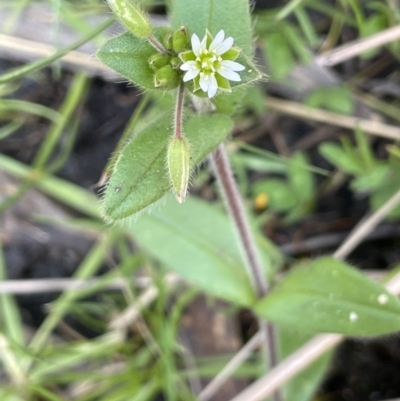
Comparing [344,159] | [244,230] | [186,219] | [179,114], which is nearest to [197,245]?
[186,219]

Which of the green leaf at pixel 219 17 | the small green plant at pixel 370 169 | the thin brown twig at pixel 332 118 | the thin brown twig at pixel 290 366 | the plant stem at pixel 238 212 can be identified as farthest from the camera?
the thin brown twig at pixel 332 118

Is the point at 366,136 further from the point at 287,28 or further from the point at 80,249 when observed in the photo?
the point at 80,249

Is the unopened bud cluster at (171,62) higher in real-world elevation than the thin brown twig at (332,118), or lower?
lower

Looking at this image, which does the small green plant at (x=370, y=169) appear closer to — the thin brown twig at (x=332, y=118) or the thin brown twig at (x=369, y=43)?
the thin brown twig at (x=332, y=118)

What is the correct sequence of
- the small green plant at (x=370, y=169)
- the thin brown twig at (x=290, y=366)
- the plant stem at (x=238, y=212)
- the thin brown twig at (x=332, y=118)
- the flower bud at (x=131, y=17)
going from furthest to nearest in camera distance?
the thin brown twig at (x=332, y=118), the small green plant at (x=370, y=169), the thin brown twig at (x=290, y=366), the plant stem at (x=238, y=212), the flower bud at (x=131, y=17)

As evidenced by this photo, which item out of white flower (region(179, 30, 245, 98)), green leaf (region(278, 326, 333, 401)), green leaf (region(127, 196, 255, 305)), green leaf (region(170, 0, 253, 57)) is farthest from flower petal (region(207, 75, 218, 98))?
green leaf (region(278, 326, 333, 401))

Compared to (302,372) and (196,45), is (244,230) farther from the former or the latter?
(302,372)

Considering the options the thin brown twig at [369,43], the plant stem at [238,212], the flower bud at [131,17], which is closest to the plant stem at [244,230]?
the plant stem at [238,212]
